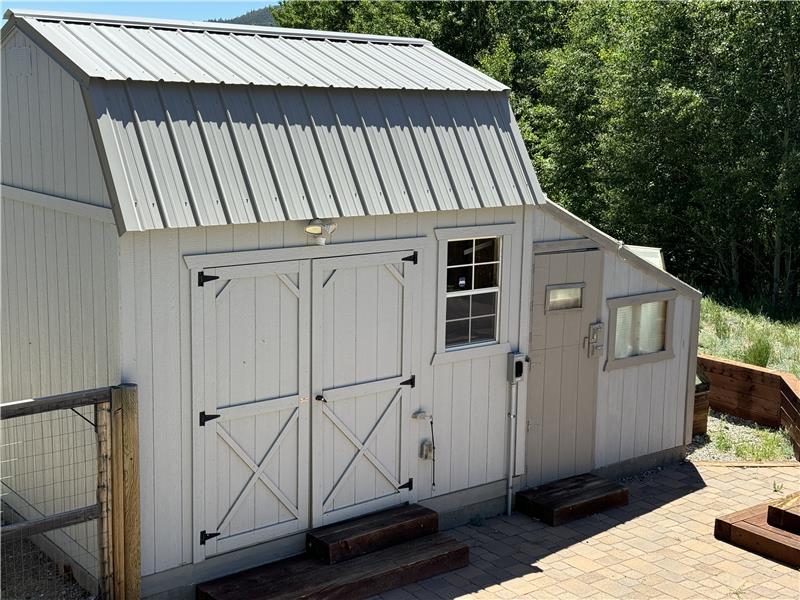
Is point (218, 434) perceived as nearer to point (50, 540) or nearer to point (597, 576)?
point (50, 540)

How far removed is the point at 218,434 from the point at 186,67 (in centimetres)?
268

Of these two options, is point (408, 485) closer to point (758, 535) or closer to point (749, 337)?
point (758, 535)

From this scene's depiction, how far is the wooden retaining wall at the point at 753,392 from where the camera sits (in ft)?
36.1

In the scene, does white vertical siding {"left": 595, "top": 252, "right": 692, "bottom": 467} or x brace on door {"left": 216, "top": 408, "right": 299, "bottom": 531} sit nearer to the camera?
x brace on door {"left": 216, "top": 408, "right": 299, "bottom": 531}

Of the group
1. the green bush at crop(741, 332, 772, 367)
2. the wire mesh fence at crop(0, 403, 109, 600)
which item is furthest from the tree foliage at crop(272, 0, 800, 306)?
the wire mesh fence at crop(0, 403, 109, 600)

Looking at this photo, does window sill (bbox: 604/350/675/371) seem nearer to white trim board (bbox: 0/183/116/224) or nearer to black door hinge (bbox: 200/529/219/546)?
black door hinge (bbox: 200/529/219/546)

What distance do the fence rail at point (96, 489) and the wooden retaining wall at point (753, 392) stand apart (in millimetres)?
7646

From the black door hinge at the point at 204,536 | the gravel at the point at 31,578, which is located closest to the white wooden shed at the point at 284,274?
the black door hinge at the point at 204,536

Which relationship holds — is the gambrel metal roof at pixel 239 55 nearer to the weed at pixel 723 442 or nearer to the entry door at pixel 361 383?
the entry door at pixel 361 383

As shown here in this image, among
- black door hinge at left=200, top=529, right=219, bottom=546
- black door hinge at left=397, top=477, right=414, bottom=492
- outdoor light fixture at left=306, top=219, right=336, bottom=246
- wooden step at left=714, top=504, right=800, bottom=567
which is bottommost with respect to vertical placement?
wooden step at left=714, top=504, right=800, bottom=567

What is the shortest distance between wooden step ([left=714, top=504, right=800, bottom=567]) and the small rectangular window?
2358 mm

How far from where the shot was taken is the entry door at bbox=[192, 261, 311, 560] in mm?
6746

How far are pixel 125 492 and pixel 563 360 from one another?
14.5 feet

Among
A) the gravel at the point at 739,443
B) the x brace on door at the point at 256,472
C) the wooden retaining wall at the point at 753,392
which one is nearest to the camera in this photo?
the x brace on door at the point at 256,472
